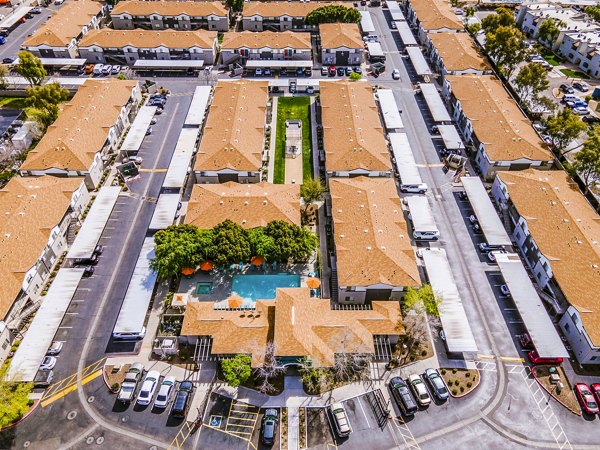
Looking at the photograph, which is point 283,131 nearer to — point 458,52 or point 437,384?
point 458,52

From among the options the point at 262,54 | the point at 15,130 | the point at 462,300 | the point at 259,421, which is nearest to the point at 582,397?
the point at 462,300

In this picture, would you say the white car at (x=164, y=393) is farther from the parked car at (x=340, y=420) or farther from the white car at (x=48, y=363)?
the parked car at (x=340, y=420)

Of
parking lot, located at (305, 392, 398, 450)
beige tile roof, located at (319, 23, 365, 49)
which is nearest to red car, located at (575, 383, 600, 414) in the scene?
parking lot, located at (305, 392, 398, 450)

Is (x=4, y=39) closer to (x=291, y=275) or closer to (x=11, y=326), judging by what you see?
(x=11, y=326)

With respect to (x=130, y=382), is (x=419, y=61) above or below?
above

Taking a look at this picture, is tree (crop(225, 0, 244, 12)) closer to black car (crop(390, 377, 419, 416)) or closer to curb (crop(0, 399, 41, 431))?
curb (crop(0, 399, 41, 431))

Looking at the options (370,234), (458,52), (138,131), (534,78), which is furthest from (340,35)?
(370,234)
